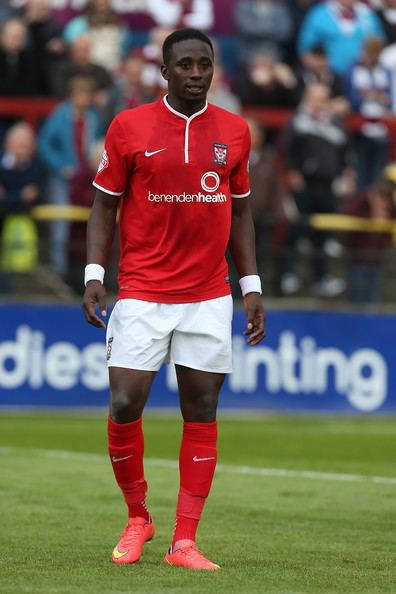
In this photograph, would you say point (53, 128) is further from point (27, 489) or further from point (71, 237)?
point (27, 489)

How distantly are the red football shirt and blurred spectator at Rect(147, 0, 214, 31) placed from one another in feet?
41.2

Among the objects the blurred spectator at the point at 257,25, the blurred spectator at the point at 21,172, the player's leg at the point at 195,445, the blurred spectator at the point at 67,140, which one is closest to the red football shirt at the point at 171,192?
the player's leg at the point at 195,445

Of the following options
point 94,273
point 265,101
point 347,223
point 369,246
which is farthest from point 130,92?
point 94,273

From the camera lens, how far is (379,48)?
18953 millimetres

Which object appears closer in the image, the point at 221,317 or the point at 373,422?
the point at 221,317

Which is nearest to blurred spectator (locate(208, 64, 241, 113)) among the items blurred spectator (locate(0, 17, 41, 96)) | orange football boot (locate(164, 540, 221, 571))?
blurred spectator (locate(0, 17, 41, 96))

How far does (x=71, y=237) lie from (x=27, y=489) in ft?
19.9

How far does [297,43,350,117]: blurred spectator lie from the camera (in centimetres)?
1898

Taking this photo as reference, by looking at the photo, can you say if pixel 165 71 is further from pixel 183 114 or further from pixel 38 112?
pixel 38 112

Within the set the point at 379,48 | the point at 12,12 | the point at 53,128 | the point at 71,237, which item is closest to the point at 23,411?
the point at 71,237

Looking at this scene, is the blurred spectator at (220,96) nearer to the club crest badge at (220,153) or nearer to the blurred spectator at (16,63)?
the blurred spectator at (16,63)

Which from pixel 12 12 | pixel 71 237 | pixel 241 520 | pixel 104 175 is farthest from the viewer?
pixel 12 12

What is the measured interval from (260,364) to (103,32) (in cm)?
522

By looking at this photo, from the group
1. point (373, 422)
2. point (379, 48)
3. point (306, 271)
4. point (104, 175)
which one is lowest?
point (373, 422)
